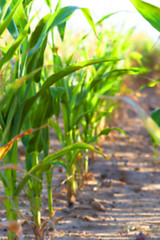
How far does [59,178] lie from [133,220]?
24.0 inches

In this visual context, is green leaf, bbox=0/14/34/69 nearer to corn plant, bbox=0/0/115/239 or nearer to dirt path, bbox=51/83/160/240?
corn plant, bbox=0/0/115/239

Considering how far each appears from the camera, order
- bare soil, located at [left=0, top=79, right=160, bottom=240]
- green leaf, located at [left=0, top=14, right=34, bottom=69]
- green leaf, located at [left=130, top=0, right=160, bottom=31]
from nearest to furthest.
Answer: green leaf, located at [left=0, top=14, right=34, bottom=69] < green leaf, located at [left=130, top=0, right=160, bottom=31] < bare soil, located at [left=0, top=79, right=160, bottom=240]

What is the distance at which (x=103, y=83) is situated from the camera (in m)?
1.66

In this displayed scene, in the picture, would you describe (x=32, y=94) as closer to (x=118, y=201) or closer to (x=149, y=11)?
(x=149, y=11)

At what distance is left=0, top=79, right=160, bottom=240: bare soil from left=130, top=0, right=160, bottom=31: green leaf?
13.3 inches

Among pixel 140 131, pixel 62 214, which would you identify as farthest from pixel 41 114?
pixel 140 131

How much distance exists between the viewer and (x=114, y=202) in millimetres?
1614

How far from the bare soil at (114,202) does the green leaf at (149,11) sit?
338mm

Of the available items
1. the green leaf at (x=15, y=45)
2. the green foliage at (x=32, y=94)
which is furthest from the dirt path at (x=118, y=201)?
the green leaf at (x=15, y=45)

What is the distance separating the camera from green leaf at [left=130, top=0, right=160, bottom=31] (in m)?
0.81

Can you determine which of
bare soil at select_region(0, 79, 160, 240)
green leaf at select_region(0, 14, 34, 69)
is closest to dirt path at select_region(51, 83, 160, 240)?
bare soil at select_region(0, 79, 160, 240)

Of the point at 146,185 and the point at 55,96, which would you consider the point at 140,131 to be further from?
the point at 55,96

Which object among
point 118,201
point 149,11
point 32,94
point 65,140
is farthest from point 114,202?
point 149,11

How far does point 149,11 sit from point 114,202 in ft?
3.58
